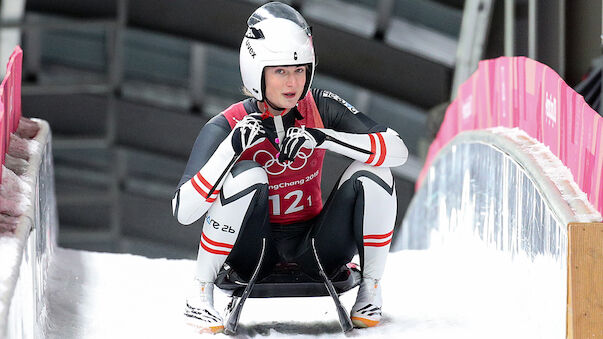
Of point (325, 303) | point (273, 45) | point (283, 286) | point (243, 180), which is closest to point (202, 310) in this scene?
point (283, 286)

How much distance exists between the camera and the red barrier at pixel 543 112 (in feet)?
10.2

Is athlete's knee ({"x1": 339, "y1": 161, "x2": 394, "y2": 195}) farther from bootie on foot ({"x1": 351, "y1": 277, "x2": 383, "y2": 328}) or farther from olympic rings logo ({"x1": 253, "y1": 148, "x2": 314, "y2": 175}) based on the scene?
bootie on foot ({"x1": 351, "y1": 277, "x2": 383, "y2": 328})

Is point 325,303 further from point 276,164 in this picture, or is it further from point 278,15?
point 278,15

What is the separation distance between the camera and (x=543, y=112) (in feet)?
12.4

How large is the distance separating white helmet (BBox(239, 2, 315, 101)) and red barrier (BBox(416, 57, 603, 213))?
0.95m

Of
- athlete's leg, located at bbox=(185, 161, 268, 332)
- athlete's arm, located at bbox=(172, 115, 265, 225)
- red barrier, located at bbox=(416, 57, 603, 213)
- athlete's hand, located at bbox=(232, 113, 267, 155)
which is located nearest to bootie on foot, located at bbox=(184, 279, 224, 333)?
athlete's leg, located at bbox=(185, 161, 268, 332)

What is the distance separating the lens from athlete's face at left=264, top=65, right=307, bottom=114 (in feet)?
10.6

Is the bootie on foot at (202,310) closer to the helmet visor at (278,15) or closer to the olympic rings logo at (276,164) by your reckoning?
the olympic rings logo at (276,164)

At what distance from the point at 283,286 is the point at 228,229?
289 millimetres

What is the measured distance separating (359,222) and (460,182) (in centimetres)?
192

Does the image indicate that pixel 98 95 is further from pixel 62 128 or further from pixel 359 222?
pixel 359 222

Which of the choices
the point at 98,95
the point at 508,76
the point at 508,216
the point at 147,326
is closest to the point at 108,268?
the point at 147,326

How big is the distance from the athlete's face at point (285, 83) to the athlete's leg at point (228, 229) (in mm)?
246

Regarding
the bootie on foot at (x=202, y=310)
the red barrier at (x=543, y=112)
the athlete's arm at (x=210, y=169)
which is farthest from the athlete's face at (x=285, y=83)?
the red barrier at (x=543, y=112)
